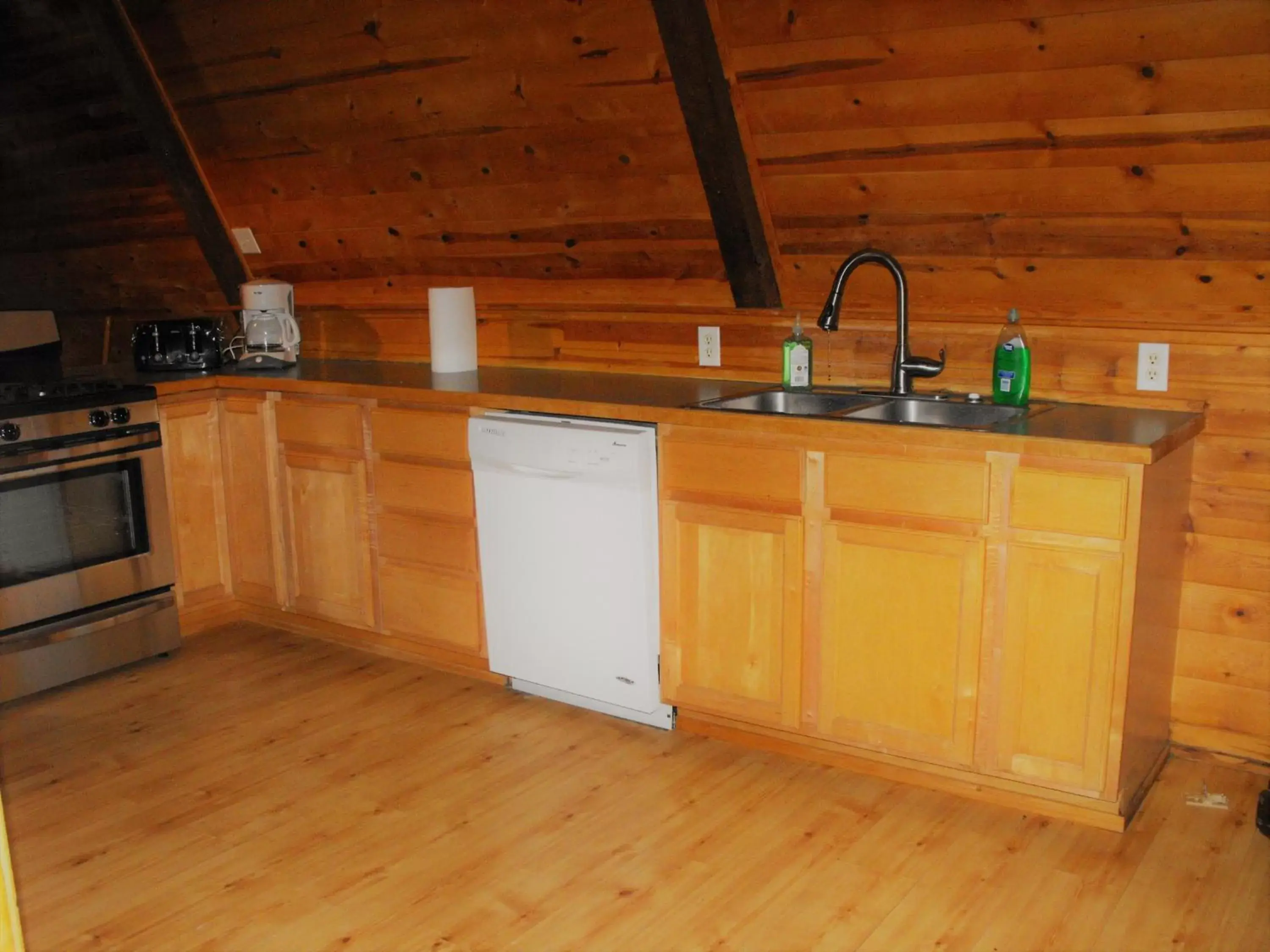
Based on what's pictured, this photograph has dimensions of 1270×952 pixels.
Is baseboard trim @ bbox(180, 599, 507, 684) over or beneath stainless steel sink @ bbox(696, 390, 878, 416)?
beneath

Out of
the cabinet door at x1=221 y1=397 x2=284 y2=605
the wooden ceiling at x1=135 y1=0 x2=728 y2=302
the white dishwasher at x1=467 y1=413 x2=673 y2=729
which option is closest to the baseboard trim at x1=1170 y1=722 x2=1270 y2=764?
the white dishwasher at x1=467 y1=413 x2=673 y2=729

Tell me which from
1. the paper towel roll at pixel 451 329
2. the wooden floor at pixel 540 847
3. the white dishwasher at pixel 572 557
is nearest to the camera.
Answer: the wooden floor at pixel 540 847

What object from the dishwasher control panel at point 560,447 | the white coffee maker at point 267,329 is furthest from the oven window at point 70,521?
the dishwasher control panel at point 560,447

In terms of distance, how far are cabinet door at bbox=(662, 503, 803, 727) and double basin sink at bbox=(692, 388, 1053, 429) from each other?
1.01 feet

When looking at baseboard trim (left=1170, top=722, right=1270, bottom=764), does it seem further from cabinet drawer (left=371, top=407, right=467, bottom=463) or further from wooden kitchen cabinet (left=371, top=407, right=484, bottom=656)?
cabinet drawer (left=371, top=407, right=467, bottom=463)

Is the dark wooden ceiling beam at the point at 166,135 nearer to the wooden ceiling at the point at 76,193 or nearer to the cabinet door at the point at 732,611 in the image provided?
the wooden ceiling at the point at 76,193

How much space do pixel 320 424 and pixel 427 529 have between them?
55 cm

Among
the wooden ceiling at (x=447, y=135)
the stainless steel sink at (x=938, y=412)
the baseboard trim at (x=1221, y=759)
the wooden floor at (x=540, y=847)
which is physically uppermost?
the wooden ceiling at (x=447, y=135)

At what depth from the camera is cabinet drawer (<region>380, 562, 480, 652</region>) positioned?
3541 mm

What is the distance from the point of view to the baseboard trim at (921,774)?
2.63m

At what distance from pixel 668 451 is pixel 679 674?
1.96 ft

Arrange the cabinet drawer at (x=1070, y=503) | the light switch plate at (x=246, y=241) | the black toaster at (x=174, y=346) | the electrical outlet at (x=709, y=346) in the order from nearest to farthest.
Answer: the cabinet drawer at (x=1070, y=503) < the electrical outlet at (x=709, y=346) < the black toaster at (x=174, y=346) < the light switch plate at (x=246, y=241)

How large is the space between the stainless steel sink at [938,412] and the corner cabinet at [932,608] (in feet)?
0.99

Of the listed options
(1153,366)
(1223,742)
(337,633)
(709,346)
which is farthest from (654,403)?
(1223,742)
